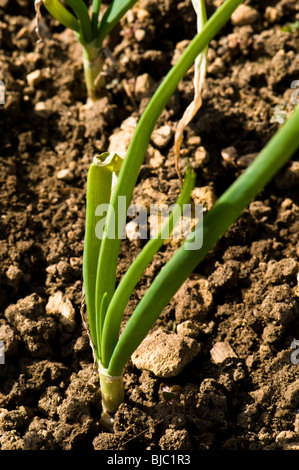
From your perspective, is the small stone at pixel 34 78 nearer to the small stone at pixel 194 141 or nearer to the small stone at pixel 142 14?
the small stone at pixel 142 14

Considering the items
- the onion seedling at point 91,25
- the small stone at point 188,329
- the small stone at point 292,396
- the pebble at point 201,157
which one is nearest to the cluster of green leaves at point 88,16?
the onion seedling at point 91,25

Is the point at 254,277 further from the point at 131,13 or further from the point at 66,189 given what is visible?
the point at 131,13

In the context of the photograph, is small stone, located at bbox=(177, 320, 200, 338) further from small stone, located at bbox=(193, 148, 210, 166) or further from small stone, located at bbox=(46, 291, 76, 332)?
small stone, located at bbox=(193, 148, 210, 166)

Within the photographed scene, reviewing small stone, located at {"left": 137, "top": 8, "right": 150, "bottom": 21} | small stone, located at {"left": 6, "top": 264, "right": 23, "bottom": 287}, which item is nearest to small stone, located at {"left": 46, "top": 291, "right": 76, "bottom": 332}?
small stone, located at {"left": 6, "top": 264, "right": 23, "bottom": 287}

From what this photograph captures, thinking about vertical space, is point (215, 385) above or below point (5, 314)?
below

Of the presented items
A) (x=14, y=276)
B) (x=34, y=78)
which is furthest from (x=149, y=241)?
(x=34, y=78)

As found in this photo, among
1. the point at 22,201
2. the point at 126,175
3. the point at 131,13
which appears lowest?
the point at 22,201
